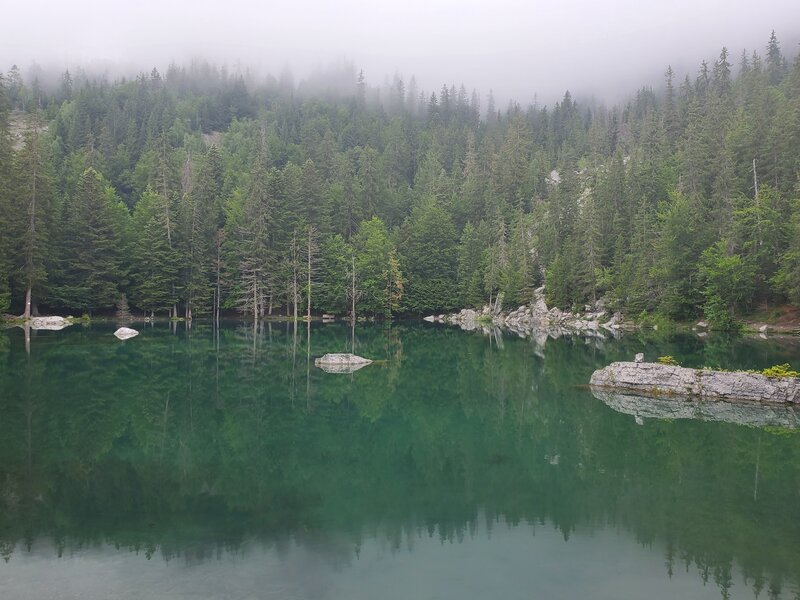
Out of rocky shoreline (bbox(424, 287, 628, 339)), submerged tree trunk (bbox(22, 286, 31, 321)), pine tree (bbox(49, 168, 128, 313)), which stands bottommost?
rocky shoreline (bbox(424, 287, 628, 339))

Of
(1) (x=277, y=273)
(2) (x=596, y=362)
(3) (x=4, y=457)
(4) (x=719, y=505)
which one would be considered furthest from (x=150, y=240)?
(4) (x=719, y=505)

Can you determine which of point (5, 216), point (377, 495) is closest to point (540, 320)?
point (5, 216)

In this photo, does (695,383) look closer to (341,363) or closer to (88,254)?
(341,363)

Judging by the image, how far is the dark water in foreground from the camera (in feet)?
33.6

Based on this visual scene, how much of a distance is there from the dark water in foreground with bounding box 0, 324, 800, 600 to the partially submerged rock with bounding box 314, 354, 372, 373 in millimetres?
5825

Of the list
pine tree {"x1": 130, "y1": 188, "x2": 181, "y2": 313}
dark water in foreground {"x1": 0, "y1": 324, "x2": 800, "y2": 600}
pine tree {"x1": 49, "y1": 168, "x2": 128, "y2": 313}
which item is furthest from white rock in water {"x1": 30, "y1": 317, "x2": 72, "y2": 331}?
dark water in foreground {"x1": 0, "y1": 324, "x2": 800, "y2": 600}

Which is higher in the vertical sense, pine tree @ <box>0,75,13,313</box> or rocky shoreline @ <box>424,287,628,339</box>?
pine tree @ <box>0,75,13,313</box>

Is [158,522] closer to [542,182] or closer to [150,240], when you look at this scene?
[150,240]

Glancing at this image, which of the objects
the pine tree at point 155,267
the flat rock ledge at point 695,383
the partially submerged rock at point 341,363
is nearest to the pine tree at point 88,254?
the pine tree at point 155,267

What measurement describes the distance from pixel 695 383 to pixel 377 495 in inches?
713

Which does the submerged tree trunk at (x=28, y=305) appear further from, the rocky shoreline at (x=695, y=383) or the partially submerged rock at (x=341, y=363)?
the rocky shoreline at (x=695, y=383)

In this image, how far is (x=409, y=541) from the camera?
1176 cm

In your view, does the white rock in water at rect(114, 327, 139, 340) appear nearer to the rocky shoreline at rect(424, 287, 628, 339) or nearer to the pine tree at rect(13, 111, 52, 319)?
the pine tree at rect(13, 111, 52, 319)

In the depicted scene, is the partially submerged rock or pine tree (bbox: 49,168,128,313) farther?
pine tree (bbox: 49,168,128,313)
